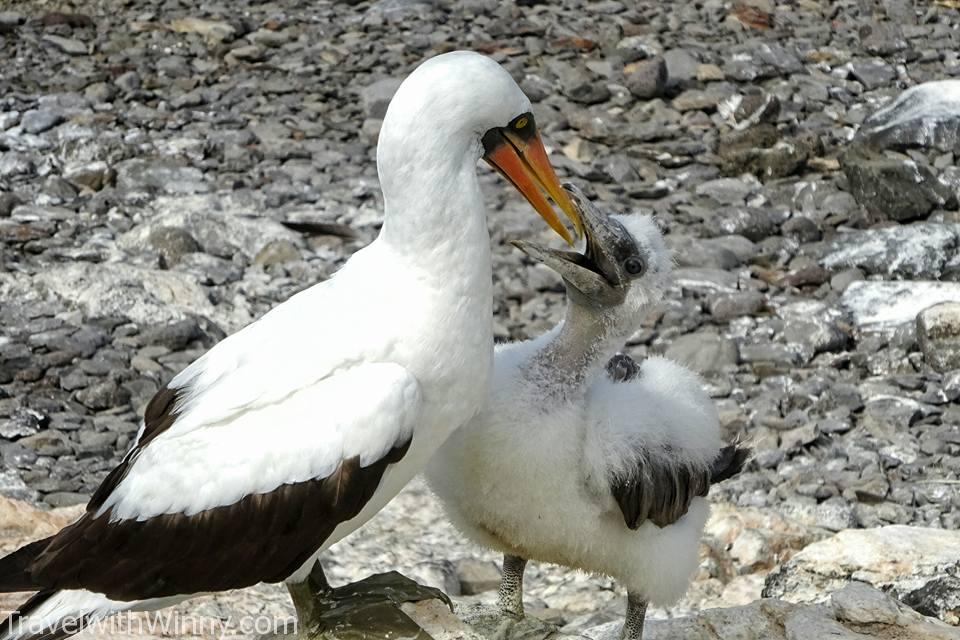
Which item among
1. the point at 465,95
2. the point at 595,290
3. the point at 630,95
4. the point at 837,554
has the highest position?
the point at 465,95

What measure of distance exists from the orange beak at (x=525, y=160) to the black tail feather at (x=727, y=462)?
1068mm

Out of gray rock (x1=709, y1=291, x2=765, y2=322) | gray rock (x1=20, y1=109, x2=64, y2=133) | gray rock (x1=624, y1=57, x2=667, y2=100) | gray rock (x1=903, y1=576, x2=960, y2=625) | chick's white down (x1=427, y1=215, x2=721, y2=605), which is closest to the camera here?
chick's white down (x1=427, y1=215, x2=721, y2=605)

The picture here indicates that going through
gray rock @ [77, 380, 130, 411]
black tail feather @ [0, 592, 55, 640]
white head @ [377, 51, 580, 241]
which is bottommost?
gray rock @ [77, 380, 130, 411]

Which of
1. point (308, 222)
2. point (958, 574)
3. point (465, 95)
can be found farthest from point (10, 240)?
point (958, 574)

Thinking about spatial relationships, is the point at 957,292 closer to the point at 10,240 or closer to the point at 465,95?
the point at 465,95

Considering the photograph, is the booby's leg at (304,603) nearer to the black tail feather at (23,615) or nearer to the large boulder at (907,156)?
the black tail feather at (23,615)

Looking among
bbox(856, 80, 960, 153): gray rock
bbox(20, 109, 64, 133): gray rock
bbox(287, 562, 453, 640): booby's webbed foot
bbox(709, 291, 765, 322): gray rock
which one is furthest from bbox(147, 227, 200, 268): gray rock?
bbox(856, 80, 960, 153): gray rock

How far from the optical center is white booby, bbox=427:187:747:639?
439 centimetres

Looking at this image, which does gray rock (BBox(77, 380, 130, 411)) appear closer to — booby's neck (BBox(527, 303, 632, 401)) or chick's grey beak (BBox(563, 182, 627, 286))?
booby's neck (BBox(527, 303, 632, 401))

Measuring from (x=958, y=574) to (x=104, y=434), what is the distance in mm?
3939

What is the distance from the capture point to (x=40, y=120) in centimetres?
981

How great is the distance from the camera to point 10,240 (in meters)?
8.48

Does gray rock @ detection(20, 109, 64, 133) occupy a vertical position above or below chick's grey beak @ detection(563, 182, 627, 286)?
below

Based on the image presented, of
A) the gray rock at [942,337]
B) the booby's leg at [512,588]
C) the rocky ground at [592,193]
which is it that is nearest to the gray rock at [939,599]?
the rocky ground at [592,193]
